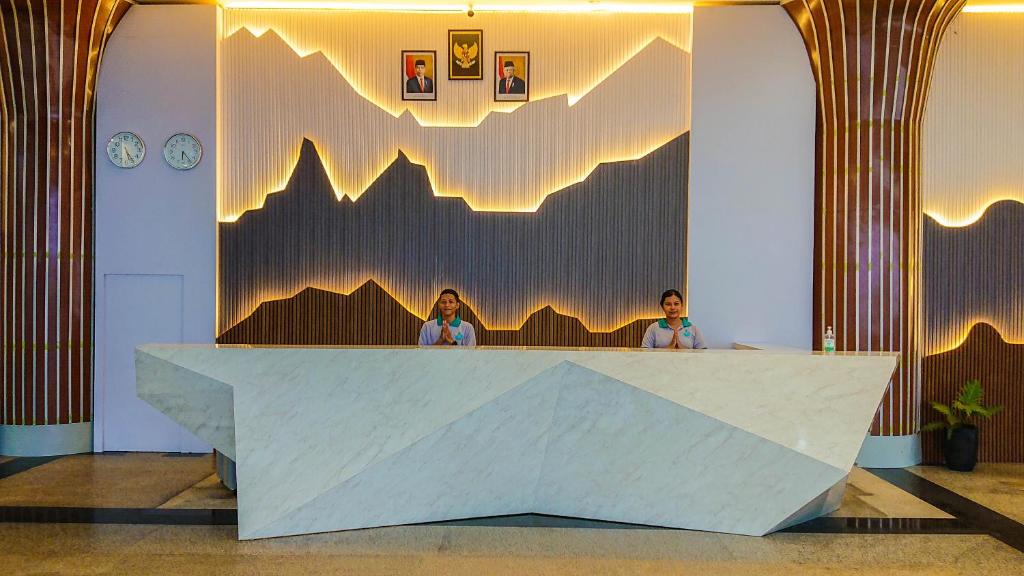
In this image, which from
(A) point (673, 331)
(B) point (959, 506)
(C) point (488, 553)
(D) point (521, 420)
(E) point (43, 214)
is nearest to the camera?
(C) point (488, 553)

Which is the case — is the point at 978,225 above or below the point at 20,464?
above

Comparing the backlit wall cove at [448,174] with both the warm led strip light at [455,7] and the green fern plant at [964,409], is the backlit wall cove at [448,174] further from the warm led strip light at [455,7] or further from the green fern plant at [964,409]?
the green fern plant at [964,409]

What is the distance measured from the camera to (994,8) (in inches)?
310

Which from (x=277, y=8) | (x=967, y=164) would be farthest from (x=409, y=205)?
(x=967, y=164)

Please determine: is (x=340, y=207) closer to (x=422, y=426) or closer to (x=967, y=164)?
(x=422, y=426)

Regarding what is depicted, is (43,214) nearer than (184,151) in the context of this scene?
Yes

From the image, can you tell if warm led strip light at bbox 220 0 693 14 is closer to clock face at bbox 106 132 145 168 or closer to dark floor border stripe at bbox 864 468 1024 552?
clock face at bbox 106 132 145 168

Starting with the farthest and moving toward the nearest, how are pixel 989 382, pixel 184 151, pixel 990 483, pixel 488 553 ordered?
1. pixel 184 151
2. pixel 989 382
3. pixel 990 483
4. pixel 488 553

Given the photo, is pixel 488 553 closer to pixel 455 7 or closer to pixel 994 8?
pixel 455 7

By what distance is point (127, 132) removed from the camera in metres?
7.97

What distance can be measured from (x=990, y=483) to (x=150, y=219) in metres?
7.56

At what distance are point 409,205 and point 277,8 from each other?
7.29ft

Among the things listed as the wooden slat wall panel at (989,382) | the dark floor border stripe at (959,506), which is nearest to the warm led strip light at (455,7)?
the wooden slat wall panel at (989,382)

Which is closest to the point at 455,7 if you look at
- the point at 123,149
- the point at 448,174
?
the point at 448,174
